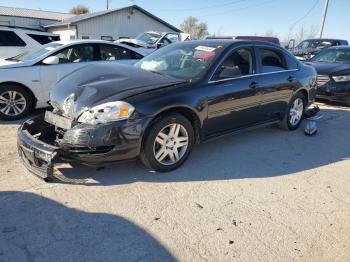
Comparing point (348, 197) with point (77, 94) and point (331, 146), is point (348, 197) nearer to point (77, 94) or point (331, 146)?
point (331, 146)

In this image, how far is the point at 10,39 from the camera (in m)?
9.36

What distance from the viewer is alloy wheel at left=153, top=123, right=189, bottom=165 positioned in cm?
402

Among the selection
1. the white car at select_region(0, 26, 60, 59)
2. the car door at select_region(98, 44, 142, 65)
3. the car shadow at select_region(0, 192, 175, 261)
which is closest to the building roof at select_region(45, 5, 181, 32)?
the white car at select_region(0, 26, 60, 59)

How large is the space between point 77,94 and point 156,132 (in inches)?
39.9

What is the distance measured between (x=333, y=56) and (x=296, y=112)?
4955 mm

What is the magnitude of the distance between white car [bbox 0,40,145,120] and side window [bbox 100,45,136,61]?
8cm

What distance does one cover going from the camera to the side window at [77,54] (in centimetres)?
678

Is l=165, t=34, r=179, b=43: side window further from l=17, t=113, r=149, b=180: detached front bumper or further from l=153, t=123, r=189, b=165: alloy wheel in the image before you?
l=17, t=113, r=149, b=180: detached front bumper

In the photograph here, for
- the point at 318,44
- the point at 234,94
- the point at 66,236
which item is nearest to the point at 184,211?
the point at 66,236

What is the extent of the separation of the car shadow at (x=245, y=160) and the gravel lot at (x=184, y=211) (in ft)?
0.07

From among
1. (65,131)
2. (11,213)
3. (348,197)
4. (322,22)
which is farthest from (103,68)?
(322,22)

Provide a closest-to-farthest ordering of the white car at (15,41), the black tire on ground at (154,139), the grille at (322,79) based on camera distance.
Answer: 1. the black tire on ground at (154,139)
2. the grille at (322,79)
3. the white car at (15,41)

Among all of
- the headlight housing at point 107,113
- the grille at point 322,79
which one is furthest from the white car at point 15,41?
the grille at point 322,79

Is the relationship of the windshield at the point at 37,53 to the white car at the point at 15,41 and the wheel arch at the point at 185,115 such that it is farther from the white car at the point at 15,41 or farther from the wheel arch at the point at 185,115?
the wheel arch at the point at 185,115
